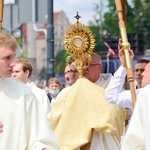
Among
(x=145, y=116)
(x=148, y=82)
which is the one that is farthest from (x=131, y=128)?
(x=148, y=82)

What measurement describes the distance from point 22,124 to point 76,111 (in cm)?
199

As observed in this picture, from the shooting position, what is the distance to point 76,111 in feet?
27.6

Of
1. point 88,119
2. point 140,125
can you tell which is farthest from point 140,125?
point 88,119

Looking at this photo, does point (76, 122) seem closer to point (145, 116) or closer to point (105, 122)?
point (105, 122)

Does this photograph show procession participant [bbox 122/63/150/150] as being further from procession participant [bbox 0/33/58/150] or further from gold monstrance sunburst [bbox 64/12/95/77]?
gold monstrance sunburst [bbox 64/12/95/77]

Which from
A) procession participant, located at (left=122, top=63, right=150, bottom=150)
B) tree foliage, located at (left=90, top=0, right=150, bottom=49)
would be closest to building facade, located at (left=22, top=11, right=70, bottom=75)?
tree foliage, located at (left=90, top=0, right=150, bottom=49)

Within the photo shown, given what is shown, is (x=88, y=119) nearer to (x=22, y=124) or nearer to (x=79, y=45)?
(x=79, y=45)

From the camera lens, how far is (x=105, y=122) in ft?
27.0

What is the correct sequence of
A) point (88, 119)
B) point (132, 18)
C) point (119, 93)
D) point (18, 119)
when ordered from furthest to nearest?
point (132, 18), point (88, 119), point (119, 93), point (18, 119)

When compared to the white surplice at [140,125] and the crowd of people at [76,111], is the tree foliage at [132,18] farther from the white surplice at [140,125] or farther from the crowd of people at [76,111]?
the white surplice at [140,125]

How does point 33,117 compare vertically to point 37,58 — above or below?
below

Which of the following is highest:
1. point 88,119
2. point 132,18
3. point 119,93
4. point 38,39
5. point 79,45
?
point 38,39

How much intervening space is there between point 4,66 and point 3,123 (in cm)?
46

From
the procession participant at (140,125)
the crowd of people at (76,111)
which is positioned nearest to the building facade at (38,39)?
the crowd of people at (76,111)
